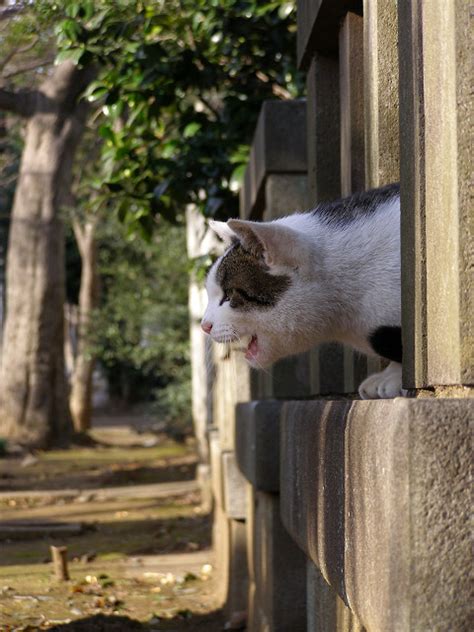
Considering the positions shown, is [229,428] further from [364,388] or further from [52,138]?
[52,138]

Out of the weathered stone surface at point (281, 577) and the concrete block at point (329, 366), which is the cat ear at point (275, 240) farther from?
the weathered stone surface at point (281, 577)

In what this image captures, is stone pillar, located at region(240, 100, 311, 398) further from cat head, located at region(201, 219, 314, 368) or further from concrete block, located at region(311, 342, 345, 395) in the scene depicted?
cat head, located at region(201, 219, 314, 368)

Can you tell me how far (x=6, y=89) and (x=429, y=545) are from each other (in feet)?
48.4

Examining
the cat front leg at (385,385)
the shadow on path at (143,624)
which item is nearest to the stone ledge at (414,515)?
the cat front leg at (385,385)

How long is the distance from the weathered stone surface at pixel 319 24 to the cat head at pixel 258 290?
81 cm

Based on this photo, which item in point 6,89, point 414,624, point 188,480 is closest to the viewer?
point 414,624

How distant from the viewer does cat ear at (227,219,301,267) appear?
2703mm

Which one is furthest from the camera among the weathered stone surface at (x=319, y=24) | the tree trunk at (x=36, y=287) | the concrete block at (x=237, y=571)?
the tree trunk at (x=36, y=287)

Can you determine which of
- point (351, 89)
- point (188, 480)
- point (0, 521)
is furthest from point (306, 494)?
point (188, 480)

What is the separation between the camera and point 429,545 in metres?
1.52

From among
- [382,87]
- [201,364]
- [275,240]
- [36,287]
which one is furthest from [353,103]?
[36,287]

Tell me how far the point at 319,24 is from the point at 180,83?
317cm

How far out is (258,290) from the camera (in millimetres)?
2844

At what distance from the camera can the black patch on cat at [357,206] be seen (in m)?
2.61
